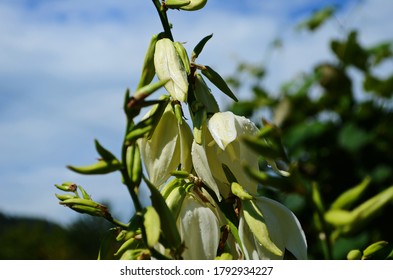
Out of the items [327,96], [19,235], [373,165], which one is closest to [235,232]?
[373,165]

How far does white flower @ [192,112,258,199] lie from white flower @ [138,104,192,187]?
0.06 ft

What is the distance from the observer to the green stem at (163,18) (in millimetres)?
478

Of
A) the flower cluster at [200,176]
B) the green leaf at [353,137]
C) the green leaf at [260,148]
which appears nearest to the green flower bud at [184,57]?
the flower cluster at [200,176]

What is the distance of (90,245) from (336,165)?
994 millimetres

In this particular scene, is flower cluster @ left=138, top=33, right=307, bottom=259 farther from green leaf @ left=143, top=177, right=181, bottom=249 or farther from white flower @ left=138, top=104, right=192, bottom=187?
green leaf @ left=143, top=177, right=181, bottom=249

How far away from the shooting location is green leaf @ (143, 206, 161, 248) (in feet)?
0.99

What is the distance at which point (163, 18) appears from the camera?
48cm

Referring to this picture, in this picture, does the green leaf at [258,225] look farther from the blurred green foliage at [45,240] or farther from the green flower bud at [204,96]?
the blurred green foliage at [45,240]

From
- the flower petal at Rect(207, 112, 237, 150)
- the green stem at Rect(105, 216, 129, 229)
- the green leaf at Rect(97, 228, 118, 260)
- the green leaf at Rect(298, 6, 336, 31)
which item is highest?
the green leaf at Rect(298, 6, 336, 31)

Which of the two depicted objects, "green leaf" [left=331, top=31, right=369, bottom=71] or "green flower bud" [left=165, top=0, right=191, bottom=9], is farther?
"green leaf" [left=331, top=31, right=369, bottom=71]

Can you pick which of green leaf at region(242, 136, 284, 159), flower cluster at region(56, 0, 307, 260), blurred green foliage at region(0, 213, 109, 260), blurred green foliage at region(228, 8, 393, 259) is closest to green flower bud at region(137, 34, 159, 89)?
flower cluster at region(56, 0, 307, 260)

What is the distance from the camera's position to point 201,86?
466 millimetres
